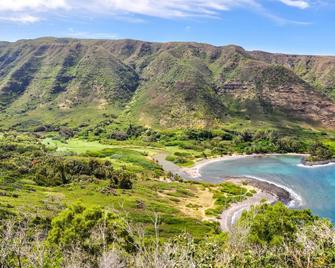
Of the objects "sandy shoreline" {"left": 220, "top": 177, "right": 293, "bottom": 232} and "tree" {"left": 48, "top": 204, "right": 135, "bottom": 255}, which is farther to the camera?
"sandy shoreline" {"left": 220, "top": 177, "right": 293, "bottom": 232}

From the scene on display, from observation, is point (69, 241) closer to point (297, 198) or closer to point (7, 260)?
point (7, 260)

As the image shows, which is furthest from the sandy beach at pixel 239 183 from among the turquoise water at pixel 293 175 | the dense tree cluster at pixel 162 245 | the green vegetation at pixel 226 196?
the dense tree cluster at pixel 162 245

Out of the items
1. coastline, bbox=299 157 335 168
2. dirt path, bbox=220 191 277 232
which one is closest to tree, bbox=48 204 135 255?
dirt path, bbox=220 191 277 232

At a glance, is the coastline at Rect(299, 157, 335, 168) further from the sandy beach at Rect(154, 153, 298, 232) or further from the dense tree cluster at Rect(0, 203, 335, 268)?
the dense tree cluster at Rect(0, 203, 335, 268)

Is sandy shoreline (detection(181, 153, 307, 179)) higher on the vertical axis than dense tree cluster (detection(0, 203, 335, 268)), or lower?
lower

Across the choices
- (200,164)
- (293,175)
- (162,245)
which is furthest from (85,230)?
(200,164)

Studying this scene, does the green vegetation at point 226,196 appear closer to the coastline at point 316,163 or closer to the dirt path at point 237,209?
the dirt path at point 237,209

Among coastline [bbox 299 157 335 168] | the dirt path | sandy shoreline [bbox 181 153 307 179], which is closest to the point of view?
the dirt path

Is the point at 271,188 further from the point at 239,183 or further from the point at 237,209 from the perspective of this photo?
the point at 237,209

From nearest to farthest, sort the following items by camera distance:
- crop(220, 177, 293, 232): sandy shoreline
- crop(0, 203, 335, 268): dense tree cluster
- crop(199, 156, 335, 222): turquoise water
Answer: crop(0, 203, 335, 268): dense tree cluster, crop(220, 177, 293, 232): sandy shoreline, crop(199, 156, 335, 222): turquoise water
